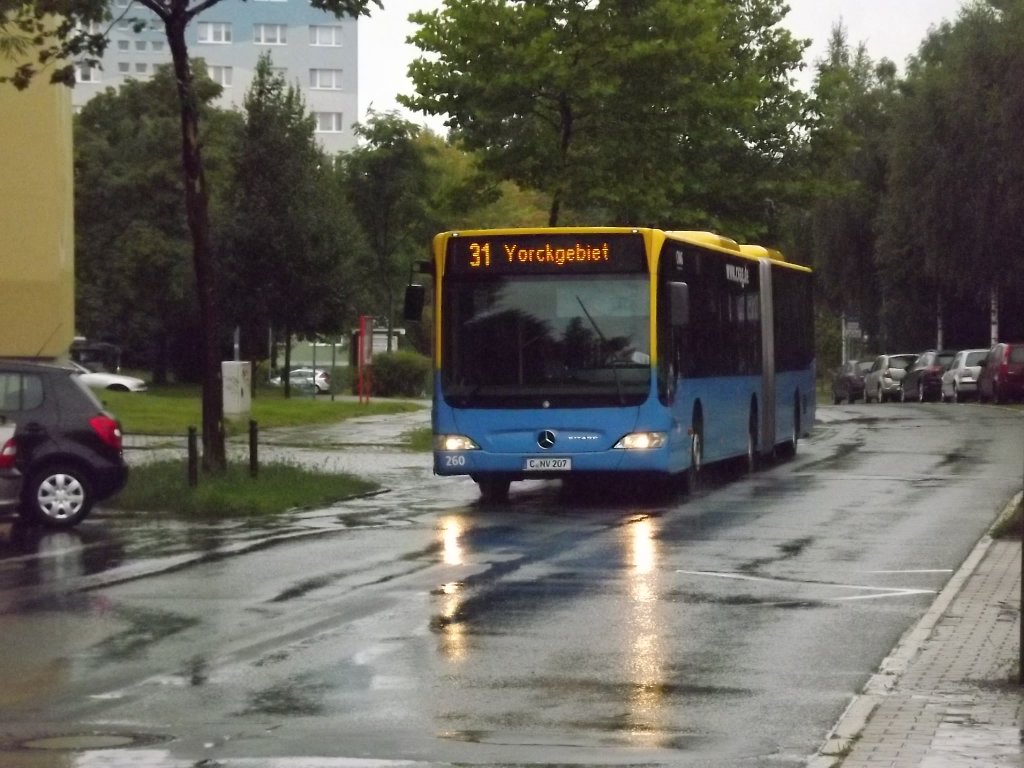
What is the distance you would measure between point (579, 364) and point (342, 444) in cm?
1407

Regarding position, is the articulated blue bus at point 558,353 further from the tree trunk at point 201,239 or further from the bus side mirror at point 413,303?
the tree trunk at point 201,239

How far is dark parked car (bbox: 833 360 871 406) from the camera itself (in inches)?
2817

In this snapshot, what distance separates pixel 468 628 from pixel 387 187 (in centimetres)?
6820

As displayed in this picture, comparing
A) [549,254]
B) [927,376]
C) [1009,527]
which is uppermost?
[549,254]

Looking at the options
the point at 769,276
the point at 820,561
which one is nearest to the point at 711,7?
the point at 769,276

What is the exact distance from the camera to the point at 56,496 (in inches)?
783

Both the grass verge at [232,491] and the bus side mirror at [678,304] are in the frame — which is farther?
the bus side mirror at [678,304]

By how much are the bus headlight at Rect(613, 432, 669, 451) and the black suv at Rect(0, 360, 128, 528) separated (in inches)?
211

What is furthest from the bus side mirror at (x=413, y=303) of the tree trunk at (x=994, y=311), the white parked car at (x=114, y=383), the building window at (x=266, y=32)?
the building window at (x=266, y=32)

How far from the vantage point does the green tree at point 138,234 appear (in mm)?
76312

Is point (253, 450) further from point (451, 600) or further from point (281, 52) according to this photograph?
point (281, 52)

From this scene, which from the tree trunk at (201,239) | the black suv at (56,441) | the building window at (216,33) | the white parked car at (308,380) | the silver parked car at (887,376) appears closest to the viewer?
the black suv at (56,441)

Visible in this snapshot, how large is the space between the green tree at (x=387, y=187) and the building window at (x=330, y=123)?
67226 mm

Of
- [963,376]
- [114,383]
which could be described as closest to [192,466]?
[963,376]
